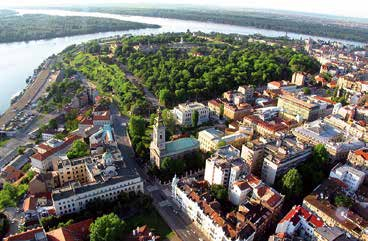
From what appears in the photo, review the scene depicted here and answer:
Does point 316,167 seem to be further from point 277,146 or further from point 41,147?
point 41,147

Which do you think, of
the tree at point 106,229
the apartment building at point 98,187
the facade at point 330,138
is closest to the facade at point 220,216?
the apartment building at point 98,187

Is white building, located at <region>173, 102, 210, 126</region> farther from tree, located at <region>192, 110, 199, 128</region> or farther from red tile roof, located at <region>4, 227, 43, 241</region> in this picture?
red tile roof, located at <region>4, 227, 43, 241</region>

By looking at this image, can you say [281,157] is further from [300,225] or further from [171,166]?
[171,166]

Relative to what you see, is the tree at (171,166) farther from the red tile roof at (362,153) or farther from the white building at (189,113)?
the red tile roof at (362,153)

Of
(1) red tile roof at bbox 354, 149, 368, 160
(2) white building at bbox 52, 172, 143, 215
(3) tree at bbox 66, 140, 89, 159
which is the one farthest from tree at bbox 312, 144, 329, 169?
(3) tree at bbox 66, 140, 89, 159

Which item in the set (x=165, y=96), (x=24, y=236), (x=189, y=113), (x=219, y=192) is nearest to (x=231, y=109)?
(x=189, y=113)

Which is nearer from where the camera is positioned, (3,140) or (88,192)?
(88,192)
